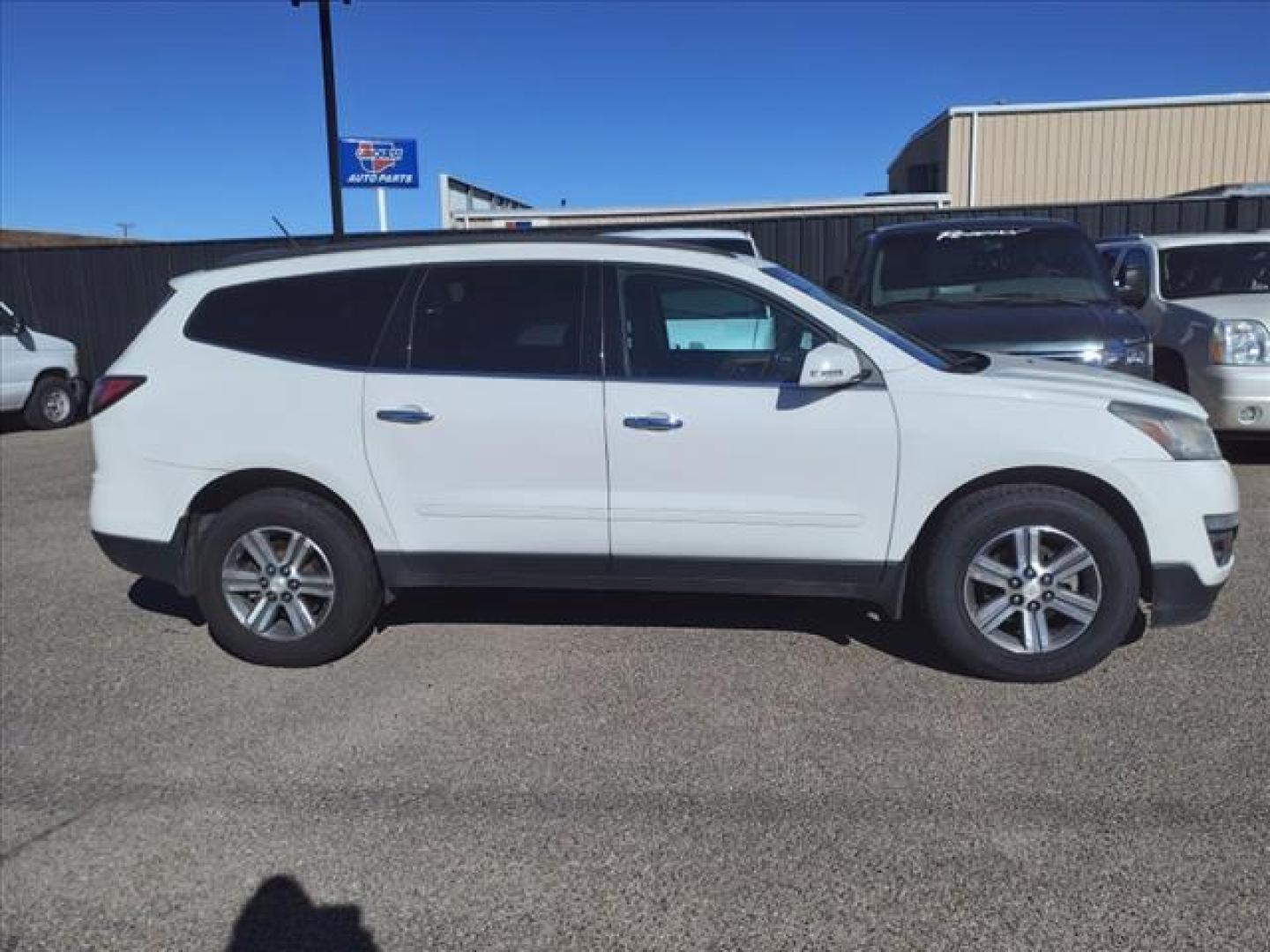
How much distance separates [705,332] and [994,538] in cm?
147

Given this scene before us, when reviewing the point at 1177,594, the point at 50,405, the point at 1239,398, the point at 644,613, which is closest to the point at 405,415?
the point at 644,613

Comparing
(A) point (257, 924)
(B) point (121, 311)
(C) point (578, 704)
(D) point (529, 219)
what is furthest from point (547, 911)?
(B) point (121, 311)

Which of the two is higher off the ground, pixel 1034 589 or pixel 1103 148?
pixel 1103 148

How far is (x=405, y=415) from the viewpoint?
13.6 ft

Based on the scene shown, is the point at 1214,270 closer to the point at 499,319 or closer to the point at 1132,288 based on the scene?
the point at 1132,288

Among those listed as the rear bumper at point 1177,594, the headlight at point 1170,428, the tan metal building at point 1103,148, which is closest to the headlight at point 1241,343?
the headlight at point 1170,428

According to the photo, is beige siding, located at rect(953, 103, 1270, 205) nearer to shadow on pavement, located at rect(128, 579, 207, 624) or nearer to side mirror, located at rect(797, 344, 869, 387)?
side mirror, located at rect(797, 344, 869, 387)

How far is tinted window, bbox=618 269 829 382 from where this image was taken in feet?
13.5

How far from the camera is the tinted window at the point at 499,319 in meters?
4.18

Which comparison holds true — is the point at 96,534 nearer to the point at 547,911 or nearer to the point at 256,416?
the point at 256,416

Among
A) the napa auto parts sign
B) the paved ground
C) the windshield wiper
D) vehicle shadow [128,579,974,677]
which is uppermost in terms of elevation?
the napa auto parts sign

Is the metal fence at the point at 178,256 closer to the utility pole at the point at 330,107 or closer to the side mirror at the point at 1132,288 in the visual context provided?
the utility pole at the point at 330,107

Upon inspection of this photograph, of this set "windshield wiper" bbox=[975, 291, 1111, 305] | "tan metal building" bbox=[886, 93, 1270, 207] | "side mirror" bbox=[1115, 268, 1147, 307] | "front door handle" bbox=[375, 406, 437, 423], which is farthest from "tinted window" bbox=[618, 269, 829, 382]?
"tan metal building" bbox=[886, 93, 1270, 207]

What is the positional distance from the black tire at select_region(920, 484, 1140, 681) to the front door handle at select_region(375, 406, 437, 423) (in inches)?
84.0
